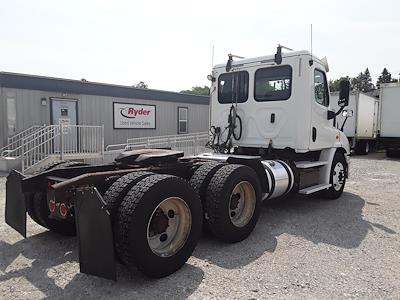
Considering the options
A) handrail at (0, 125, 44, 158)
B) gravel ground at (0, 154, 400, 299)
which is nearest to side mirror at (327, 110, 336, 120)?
gravel ground at (0, 154, 400, 299)

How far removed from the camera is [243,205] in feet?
17.1

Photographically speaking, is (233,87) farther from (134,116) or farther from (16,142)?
(134,116)

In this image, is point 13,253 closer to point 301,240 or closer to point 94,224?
point 94,224

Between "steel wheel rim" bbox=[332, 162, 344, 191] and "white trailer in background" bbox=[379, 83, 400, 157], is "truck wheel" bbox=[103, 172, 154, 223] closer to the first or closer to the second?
"steel wheel rim" bbox=[332, 162, 344, 191]

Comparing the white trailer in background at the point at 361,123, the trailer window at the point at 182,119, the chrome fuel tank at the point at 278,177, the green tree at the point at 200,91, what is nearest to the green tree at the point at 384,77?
the green tree at the point at 200,91

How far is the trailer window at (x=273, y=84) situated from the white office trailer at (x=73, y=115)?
7903 mm

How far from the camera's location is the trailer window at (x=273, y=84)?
668cm

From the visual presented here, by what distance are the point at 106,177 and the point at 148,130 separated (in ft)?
45.1

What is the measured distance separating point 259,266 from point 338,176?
14.8ft

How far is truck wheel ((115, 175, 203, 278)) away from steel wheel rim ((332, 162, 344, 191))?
4590mm

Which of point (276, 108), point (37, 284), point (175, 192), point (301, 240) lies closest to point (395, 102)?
point (276, 108)

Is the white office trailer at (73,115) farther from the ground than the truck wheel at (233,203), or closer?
farther from the ground

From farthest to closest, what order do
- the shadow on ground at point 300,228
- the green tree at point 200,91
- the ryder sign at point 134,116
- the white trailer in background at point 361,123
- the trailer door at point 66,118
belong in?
1. the green tree at point 200,91
2. the white trailer in background at point 361,123
3. the ryder sign at point 134,116
4. the trailer door at point 66,118
5. the shadow on ground at point 300,228

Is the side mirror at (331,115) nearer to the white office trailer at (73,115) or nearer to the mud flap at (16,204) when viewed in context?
the mud flap at (16,204)
